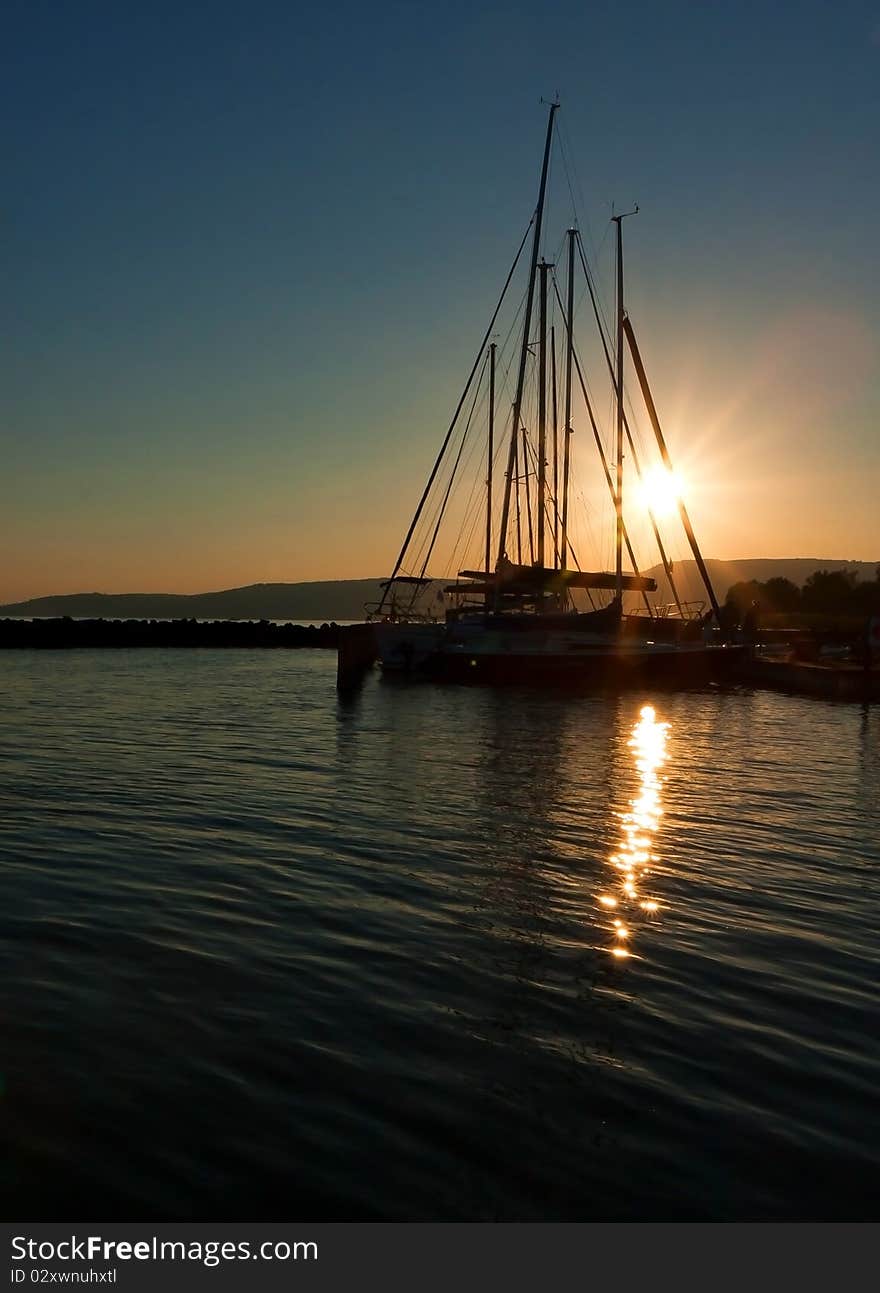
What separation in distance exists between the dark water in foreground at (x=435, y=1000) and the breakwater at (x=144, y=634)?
54.5 m

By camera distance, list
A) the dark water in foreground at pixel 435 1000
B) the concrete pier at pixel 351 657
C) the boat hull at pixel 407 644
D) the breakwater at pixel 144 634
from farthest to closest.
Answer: the breakwater at pixel 144 634 → the boat hull at pixel 407 644 → the concrete pier at pixel 351 657 → the dark water in foreground at pixel 435 1000

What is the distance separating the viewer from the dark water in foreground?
201 inches

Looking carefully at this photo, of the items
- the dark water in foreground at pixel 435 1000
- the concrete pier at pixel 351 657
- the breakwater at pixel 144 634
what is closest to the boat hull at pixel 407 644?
the concrete pier at pixel 351 657

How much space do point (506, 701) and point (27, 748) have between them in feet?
63.2

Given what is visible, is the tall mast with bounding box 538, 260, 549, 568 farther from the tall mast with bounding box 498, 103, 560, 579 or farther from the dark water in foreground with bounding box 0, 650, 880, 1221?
the dark water in foreground with bounding box 0, 650, 880, 1221

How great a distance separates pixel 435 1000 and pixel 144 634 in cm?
7780

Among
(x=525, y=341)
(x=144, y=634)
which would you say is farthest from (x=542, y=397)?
(x=144, y=634)

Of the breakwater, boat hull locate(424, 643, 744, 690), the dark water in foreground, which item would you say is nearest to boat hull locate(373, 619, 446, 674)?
boat hull locate(424, 643, 744, 690)

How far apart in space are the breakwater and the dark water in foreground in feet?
179

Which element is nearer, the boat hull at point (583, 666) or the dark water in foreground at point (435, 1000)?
the dark water in foreground at point (435, 1000)

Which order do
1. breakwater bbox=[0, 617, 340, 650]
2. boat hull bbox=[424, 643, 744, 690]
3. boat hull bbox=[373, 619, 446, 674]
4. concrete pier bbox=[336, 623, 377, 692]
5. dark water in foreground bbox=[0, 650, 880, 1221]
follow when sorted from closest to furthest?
dark water in foreground bbox=[0, 650, 880, 1221] → concrete pier bbox=[336, 623, 377, 692] → boat hull bbox=[424, 643, 744, 690] → boat hull bbox=[373, 619, 446, 674] → breakwater bbox=[0, 617, 340, 650]

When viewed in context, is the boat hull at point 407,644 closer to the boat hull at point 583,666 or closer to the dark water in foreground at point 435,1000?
the boat hull at point 583,666

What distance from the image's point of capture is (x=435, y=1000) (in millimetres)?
7551

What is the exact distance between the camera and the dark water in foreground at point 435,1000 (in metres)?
5.11
